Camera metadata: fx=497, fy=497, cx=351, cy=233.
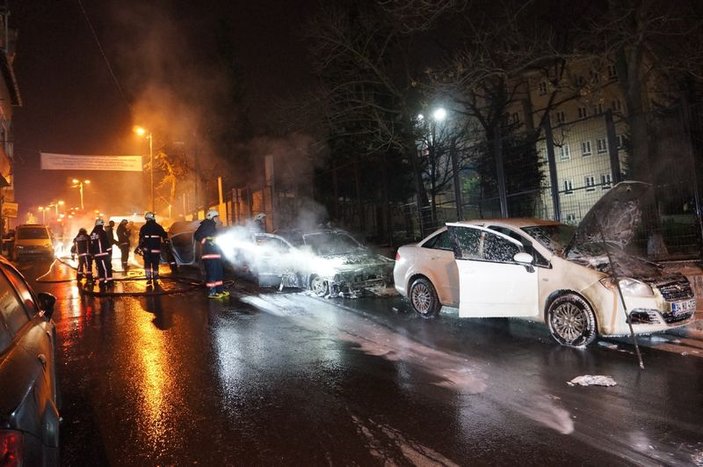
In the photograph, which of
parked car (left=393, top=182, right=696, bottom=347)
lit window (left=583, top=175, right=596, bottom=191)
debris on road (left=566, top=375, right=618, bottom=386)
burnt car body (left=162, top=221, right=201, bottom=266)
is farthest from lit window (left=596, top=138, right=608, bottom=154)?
burnt car body (left=162, top=221, right=201, bottom=266)

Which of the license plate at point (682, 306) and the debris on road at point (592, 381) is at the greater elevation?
the license plate at point (682, 306)

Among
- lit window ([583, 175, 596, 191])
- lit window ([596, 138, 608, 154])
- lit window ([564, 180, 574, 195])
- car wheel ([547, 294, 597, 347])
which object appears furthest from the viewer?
lit window ([564, 180, 574, 195])

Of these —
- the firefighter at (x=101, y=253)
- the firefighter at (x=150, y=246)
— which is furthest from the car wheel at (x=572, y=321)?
the firefighter at (x=101, y=253)

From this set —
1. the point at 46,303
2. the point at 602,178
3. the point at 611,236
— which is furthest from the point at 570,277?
the point at 46,303

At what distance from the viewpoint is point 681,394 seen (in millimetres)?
4418

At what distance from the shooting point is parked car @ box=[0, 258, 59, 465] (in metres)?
1.87

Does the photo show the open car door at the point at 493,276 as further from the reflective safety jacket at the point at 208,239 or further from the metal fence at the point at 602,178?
the reflective safety jacket at the point at 208,239

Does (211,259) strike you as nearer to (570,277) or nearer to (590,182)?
(570,277)

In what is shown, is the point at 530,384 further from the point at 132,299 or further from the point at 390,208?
the point at 390,208

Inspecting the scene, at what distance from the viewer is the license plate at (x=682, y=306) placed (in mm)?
5793

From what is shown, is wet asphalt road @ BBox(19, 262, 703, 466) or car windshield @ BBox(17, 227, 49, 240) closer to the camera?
wet asphalt road @ BBox(19, 262, 703, 466)

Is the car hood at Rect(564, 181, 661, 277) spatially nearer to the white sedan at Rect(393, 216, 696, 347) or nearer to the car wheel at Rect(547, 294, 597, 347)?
the white sedan at Rect(393, 216, 696, 347)

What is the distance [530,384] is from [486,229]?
2.71 metres

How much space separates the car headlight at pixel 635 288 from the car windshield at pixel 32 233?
23493 mm
